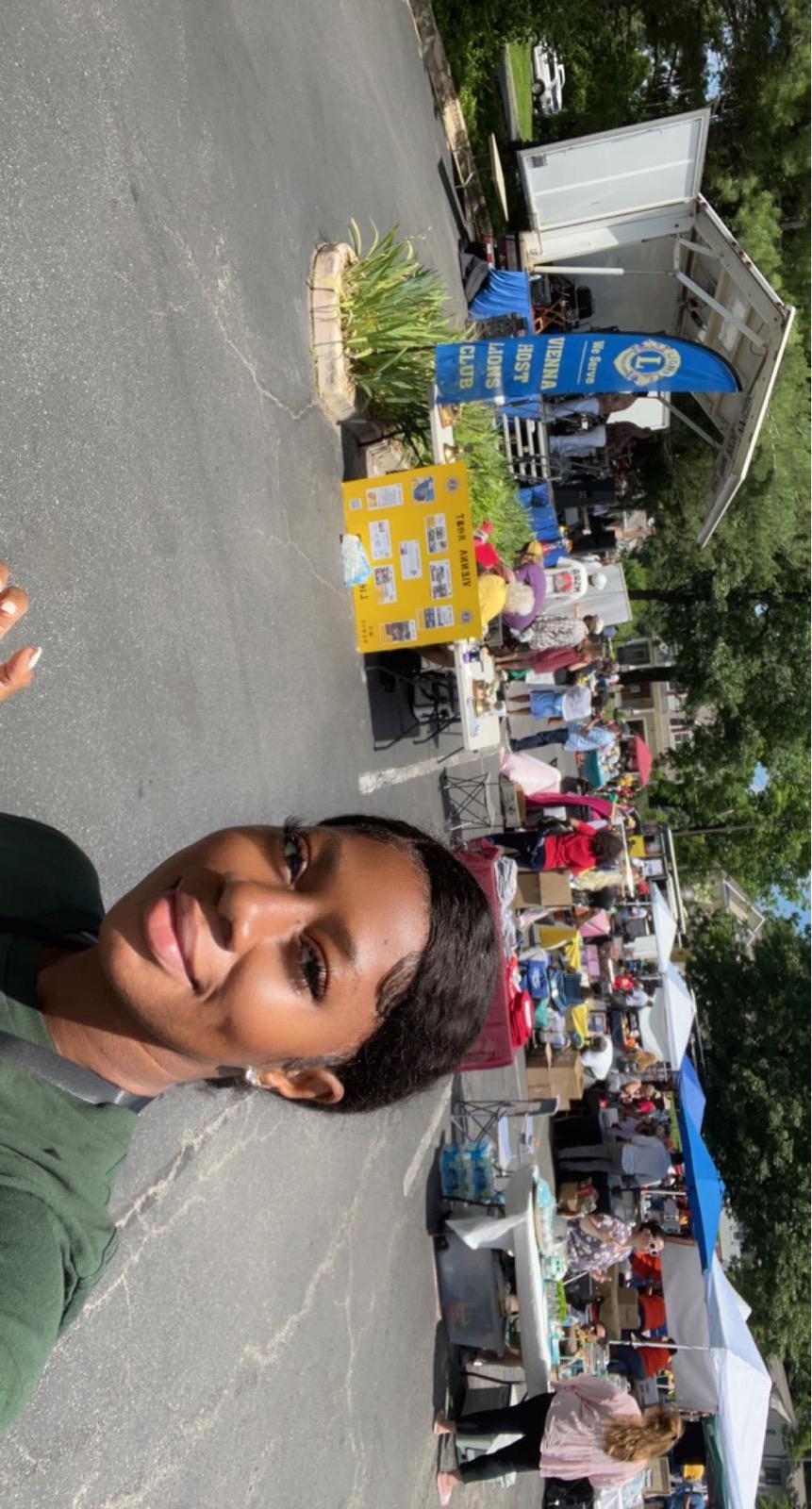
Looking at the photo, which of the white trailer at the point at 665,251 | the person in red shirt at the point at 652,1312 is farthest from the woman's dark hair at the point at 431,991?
the person in red shirt at the point at 652,1312

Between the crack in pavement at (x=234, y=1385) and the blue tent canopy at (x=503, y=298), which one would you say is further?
the blue tent canopy at (x=503, y=298)

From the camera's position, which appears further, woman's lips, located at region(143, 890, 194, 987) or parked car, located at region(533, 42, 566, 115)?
parked car, located at region(533, 42, 566, 115)

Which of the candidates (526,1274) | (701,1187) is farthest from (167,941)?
(701,1187)

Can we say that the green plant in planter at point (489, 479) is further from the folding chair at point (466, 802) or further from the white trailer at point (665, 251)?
the white trailer at point (665, 251)

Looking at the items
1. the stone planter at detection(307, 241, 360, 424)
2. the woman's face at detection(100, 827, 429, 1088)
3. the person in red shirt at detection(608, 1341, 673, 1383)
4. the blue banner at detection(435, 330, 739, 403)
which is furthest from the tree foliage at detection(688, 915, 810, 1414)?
the woman's face at detection(100, 827, 429, 1088)

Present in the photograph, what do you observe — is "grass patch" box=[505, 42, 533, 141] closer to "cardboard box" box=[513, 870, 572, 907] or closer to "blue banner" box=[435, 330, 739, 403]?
"blue banner" box=[435, 330, 739, 403]

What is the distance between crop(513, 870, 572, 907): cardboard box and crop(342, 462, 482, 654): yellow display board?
421cm

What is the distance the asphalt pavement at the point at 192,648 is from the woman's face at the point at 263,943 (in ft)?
4.70

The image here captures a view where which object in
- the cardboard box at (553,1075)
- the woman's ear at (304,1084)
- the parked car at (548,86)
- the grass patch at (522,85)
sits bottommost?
the cardboard box at (553,1075)

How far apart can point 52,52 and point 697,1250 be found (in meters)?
12.1

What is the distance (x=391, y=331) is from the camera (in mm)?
6527

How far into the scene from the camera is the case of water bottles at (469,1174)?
6.76m

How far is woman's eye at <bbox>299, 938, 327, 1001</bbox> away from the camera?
1.77 metres

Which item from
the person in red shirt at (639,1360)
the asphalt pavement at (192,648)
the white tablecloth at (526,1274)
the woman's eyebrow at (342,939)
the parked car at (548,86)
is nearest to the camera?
the woman's eyebrow at (342,939)
